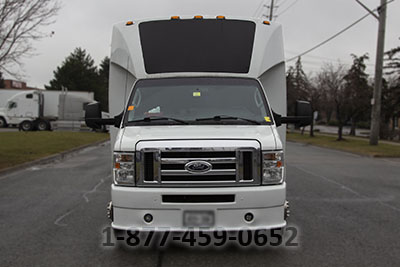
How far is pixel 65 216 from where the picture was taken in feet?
19.6

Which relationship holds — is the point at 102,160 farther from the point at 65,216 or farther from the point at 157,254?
the point at 157,254

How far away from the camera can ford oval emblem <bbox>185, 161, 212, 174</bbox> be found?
3.87m

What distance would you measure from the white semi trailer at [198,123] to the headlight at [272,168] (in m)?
0.01

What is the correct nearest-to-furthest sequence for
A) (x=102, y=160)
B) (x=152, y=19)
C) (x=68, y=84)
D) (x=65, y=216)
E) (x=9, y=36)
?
(x=152, y=19)
(x=65, y=216)
(x=9, y=36)
(x=102, y=160)
(x=68, y=84)

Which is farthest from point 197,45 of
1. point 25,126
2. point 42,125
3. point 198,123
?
point 42,125

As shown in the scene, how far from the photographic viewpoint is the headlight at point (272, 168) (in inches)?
158

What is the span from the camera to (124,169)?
4.03 meters

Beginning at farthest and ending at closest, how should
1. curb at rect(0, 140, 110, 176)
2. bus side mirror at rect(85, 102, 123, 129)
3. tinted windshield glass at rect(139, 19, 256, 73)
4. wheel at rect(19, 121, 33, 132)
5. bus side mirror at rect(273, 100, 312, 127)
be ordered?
wheel at rect(19, 121, 33, 132) → curb at rect(0, 140, 110, 176) → tinted windshield glass at rect(139, 19, 256, 73) → bus side mirror at rect(85, 102, 123, 129) → bus side mirror at rect(273, 100, 312, 127)

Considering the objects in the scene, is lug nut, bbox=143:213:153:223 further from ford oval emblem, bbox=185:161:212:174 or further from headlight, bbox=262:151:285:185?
headlight, bbox=262:151:285:185

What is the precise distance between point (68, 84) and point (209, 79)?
67.5 metres

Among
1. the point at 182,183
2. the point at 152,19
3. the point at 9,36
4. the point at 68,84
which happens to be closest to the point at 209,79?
the point at 152,19

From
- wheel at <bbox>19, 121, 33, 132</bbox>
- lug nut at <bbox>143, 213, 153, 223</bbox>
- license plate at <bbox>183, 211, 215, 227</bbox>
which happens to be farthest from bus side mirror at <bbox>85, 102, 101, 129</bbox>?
wheel at <bbox>19, 121, 33, 132</bbox>

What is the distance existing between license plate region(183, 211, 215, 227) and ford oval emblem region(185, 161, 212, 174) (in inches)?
16.8

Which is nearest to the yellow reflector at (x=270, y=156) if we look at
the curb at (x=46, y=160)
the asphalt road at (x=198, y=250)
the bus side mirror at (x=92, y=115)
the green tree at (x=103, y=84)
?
the asphalt road at (x=198, y=250)
